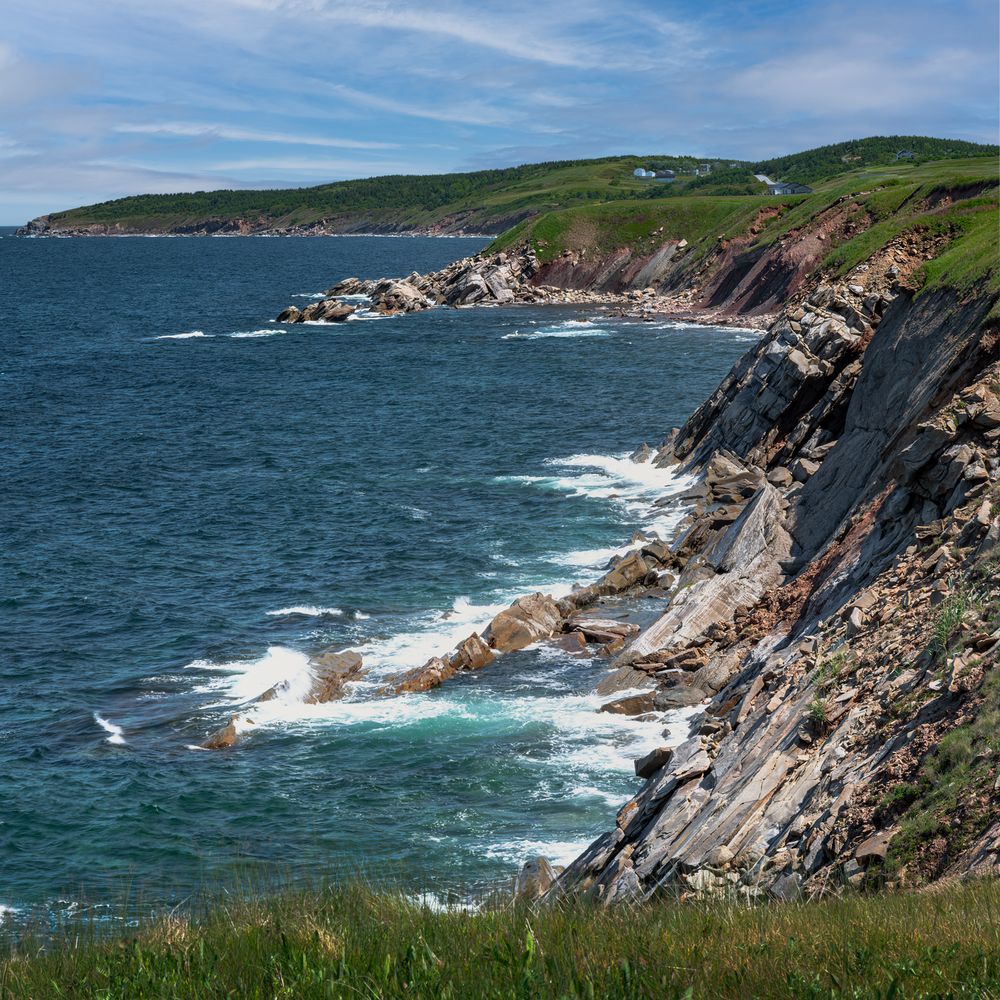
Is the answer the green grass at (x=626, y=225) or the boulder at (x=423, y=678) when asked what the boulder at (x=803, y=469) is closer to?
the boulder at (x=423, y=678)

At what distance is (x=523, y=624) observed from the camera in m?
32.8

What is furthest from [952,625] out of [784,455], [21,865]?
[784,455]

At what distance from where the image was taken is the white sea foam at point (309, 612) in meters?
35.6

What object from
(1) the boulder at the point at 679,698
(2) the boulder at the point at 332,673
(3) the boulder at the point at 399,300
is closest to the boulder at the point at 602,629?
(1) the boulder at the point at 679,698

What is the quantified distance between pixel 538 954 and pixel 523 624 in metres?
24.7

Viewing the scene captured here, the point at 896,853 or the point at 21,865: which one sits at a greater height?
the point at 896,853

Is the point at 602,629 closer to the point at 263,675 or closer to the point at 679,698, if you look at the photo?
the point at 679,698

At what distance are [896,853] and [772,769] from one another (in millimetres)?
4270

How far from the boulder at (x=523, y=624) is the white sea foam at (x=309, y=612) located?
230 inches

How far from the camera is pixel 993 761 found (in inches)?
523

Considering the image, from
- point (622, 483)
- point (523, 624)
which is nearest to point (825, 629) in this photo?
point (523, 624)

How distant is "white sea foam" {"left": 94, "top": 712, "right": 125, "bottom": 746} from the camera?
28000 mm

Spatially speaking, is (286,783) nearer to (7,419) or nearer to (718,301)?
(7,419)

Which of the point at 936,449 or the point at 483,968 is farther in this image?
the point at 936,449
